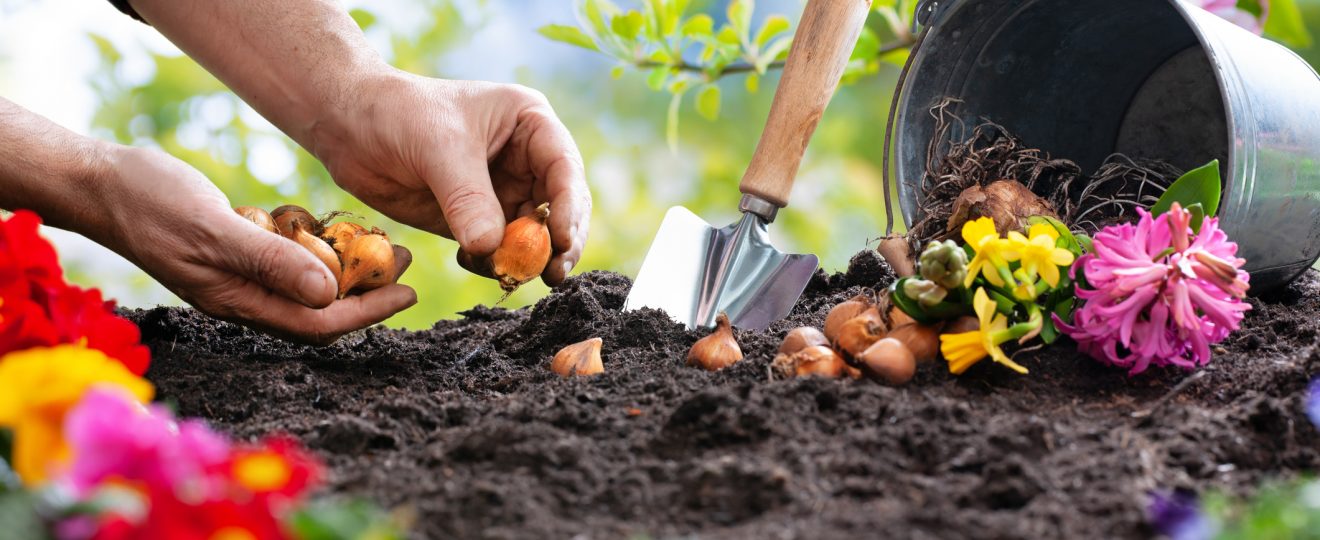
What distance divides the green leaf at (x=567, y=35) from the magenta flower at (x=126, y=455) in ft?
5.06

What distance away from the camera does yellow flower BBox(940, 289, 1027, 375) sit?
104 centimetres

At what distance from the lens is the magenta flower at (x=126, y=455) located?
20.0 inches

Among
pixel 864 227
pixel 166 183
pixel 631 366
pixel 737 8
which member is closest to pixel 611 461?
pixel 631 366

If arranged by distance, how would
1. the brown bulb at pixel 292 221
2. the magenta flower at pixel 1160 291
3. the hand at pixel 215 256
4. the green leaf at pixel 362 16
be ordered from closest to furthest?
the magenta flower at pixel 1160 291 < the hand at pixel 215 256 < the brown bulb at pixel 292 221 < the green leaf at pixel 362 16

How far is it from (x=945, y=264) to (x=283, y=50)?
1.03 metres

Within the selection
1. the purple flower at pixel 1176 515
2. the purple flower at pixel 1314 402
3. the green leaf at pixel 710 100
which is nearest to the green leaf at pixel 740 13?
the green leaf at pixel 710 100

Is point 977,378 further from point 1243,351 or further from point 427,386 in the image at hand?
point 427,386

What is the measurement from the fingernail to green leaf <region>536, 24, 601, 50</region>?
0.89m

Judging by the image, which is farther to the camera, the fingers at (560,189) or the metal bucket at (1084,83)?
the metal bucket at (1084,83)

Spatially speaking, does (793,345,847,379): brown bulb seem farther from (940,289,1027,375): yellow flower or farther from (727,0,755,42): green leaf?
(727,0,755,42): green leaf

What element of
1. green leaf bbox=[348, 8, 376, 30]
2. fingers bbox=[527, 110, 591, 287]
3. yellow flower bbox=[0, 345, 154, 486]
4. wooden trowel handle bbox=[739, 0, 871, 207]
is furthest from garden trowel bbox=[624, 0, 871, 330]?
green leaf bbox=[348, 8, 376, 30]

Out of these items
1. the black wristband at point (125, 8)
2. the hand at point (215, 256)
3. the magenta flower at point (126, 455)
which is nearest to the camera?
the magenta flower at point (126, 455)

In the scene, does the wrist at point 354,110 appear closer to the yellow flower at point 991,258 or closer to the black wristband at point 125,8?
the black wristband at point 125,8

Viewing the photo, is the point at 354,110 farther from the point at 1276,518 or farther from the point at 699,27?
the point at 1276,518
